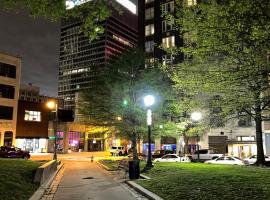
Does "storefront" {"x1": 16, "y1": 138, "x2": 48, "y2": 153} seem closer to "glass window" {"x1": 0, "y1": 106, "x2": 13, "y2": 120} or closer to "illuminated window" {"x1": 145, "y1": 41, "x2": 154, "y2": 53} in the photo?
"glass window" {"x1": 0, "y1": 106, "x2": 13, "y2": 120}

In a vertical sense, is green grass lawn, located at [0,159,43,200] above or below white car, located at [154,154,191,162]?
below

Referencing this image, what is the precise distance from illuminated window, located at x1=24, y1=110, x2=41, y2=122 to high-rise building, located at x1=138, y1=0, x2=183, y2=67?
87.7ft

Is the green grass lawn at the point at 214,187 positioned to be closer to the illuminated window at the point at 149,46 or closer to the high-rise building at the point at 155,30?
the high-rise building at the point at 155,30

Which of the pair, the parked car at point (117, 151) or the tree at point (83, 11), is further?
the parked car at point (117, 151)

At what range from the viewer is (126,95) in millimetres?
33531

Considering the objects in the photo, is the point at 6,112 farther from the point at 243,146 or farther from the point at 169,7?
the point at 243,146

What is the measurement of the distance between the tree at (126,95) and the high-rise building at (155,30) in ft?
131

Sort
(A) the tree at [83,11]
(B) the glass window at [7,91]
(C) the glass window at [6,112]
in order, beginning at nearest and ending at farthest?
(A) the tree at [83,11]
(C) the glass window at [6,112]
(B) the glass window at [7,91]

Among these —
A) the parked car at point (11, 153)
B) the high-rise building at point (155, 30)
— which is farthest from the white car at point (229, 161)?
the high-rise building at point (155, 30)

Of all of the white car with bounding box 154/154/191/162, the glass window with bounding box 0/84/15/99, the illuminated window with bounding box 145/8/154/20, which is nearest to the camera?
the white car with bounding box 154/154/191/162

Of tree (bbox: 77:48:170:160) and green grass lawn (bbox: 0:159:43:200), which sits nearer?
green grass lawn (bbox: 0:159:43:200)

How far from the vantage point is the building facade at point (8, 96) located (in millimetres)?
65562

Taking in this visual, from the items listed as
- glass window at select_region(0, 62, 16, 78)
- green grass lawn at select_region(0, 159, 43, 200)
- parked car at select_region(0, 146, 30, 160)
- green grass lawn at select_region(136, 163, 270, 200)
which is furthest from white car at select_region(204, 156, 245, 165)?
glass window at select_region(0, 62, 16, 78)

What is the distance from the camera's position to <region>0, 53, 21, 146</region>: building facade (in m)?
65.6
